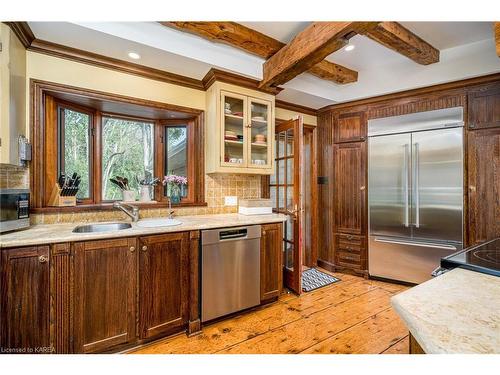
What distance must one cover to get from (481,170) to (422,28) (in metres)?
1.60

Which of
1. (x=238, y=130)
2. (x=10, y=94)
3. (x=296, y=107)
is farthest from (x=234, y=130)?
(x=10, y=94)

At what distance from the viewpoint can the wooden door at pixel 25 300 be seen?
4.38 feet

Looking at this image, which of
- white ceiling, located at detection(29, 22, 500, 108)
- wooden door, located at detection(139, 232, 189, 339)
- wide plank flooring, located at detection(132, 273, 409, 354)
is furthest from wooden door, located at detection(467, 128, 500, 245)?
wooden door, located at detection(139, 232, 189, 339)

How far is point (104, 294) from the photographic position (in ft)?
5.21

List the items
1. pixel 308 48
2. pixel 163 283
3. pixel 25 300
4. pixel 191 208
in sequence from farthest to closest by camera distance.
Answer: pixel 191 208, pixel 308 48, pixel 163 283, pixel 25 300

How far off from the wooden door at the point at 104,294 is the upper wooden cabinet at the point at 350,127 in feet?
9.87

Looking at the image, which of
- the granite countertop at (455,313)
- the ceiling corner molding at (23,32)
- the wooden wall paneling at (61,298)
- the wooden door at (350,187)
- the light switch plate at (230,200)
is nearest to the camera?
the granite countertop at (455,313)

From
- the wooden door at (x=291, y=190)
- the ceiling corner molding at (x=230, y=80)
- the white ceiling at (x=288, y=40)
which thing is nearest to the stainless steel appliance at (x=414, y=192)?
the white ceiling at (x=288, y=40)

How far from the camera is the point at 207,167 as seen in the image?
102 inches

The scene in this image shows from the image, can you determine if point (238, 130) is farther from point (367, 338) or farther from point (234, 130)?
point (367, 338)

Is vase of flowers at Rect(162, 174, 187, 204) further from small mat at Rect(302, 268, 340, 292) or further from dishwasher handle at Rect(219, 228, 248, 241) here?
small mat at Rect(302, 268, 340, 292)

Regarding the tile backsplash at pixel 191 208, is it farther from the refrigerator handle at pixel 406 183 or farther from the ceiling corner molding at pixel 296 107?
the refrigerator handle at pixel 406 183

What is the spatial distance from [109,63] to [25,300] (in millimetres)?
1976
